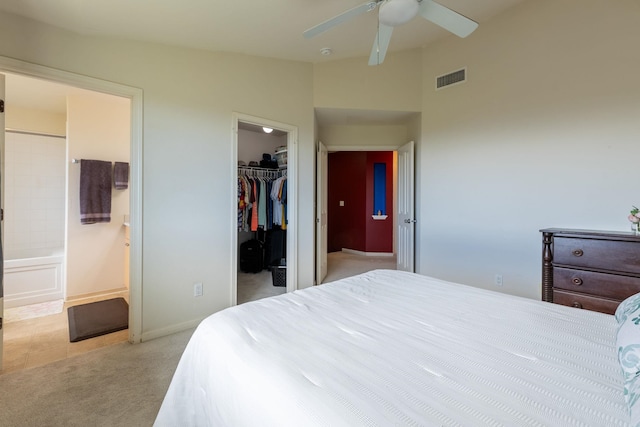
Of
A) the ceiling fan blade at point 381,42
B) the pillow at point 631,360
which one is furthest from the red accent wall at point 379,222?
the pillow at point 631,360

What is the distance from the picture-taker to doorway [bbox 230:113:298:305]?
2918mm

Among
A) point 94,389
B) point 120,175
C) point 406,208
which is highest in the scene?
point 120,175

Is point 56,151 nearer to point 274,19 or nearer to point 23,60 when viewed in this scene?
point 23,60

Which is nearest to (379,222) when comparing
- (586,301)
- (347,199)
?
(347,199)

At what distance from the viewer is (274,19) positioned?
7.90 ft

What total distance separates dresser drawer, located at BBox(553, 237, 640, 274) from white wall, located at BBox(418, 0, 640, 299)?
0.55 metres

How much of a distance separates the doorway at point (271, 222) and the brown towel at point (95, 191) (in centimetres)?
158

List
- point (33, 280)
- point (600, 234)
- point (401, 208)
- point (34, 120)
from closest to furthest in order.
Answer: point (600, 234), point (33, 280), point (34, 120), point (401, 208)

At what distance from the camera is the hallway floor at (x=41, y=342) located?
2123mm

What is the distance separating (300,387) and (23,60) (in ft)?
8.82

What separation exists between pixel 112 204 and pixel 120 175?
0.39 metres

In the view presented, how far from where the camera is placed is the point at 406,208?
13.1 ft

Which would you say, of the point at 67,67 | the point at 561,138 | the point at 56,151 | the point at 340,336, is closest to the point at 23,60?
the point at 67,67

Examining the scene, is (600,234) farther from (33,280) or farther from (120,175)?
(33,280)
